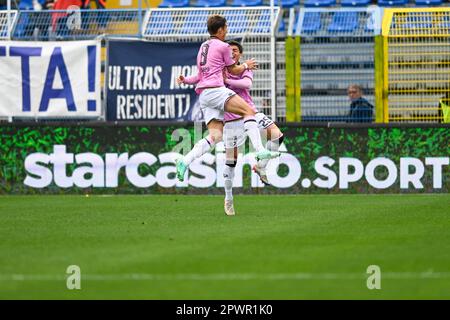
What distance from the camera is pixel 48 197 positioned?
18.9 meters

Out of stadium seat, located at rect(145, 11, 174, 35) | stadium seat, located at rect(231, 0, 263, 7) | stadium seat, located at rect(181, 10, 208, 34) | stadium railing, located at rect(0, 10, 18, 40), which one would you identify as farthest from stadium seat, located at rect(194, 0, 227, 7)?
stadium railing, located at rect(0, 10, 18, 40)

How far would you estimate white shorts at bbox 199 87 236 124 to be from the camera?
14.1 meters

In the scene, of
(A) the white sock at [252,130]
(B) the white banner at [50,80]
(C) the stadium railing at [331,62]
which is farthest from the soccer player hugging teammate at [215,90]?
(B) the white banner at [50,80]

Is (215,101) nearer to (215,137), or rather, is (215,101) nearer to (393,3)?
(215,137)

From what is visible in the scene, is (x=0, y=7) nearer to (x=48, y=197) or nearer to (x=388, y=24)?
(x=48, y=197)

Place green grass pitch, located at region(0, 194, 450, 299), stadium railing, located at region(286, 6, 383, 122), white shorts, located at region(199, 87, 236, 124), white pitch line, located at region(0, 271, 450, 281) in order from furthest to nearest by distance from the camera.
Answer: stadium railing, located at region(286, 6, 383, 122), white shorts, located at region(199, 87, 236, 124), white pitch line, located at region(0, 271, 450, 281), green grass pitch, located at region(0, 194, 450, 299)

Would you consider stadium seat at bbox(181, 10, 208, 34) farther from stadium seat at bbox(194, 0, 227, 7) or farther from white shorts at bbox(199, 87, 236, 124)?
white shorts at bbox(199, 87, 236, 124)

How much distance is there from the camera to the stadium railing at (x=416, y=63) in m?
19.7

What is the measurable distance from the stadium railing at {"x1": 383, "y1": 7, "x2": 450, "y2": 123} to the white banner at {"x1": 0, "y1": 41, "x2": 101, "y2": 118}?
5.54m

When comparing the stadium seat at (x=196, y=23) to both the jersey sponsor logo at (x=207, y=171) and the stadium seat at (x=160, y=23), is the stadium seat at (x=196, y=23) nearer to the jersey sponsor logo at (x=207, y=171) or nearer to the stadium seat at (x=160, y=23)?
the stadium seat at (x=160, y=23)

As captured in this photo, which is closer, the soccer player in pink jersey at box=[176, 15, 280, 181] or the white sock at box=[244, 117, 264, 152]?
the soccer player in pink jersey at box=[176, 15, 280, 181]

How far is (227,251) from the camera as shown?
399 inches

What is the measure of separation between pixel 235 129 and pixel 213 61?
1.97 m

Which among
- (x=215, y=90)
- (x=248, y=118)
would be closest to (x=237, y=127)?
(x=248, y=118)
